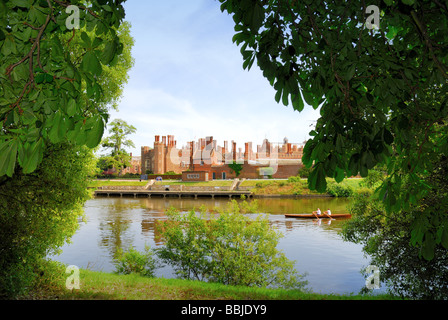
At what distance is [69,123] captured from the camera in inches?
85.0

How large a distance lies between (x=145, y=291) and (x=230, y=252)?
2.87 meters

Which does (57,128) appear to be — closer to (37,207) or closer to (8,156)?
(8,156)

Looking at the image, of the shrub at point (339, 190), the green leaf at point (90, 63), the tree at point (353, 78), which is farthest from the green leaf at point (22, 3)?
the shrub at point (339, 190)

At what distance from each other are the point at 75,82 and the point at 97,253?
1747cm

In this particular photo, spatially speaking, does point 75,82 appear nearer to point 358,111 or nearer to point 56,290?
point 358,111

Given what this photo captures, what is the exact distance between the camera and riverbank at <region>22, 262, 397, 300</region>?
8719 mm

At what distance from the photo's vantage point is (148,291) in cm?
920

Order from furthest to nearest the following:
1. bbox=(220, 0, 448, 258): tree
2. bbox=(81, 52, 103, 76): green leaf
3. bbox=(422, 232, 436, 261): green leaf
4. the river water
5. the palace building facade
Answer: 1. the palace building facade
2. the river water
3. bbox=(422, 232, 436, 261): green leaf
4. bbox=(220, 0, 448, 258): tree
5. bbox=(81, 52, 103, 76): green leaf

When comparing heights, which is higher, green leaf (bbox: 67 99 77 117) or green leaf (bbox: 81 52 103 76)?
green leaf (bbox: 81 52 103 76)

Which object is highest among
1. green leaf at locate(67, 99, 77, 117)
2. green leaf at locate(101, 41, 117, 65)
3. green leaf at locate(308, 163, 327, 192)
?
green leaf at locate(101, 41, 117, 65)

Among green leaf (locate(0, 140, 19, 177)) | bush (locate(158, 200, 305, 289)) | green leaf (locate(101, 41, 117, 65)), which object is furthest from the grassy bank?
green leaf (locate(101, 41, 117, 65))

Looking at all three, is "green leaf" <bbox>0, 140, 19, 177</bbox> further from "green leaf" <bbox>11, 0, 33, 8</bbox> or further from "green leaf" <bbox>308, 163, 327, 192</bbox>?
"green leaf" <bbox>308, 163, 327, 192</bbox>

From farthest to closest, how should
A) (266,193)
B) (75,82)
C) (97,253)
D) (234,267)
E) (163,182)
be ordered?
(163,182)
(266,193)
(97,253)
(234,267)
(75,82)
